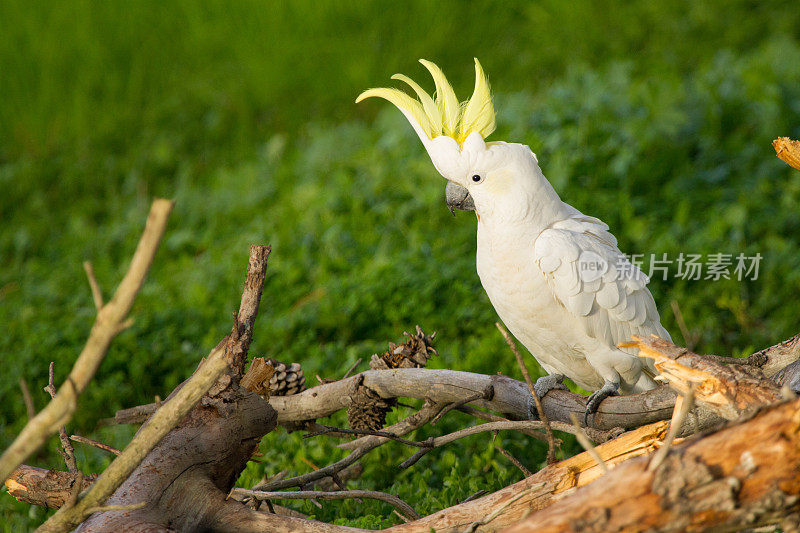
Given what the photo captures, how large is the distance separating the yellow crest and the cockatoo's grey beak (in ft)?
0.53

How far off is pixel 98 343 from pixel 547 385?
155cm

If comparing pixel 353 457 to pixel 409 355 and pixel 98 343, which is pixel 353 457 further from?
pixel 98 343

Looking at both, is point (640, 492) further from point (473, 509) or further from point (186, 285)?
point (186, 285)

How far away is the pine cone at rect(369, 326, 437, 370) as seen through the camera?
8.36 ft

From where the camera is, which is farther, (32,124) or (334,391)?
(32,124)

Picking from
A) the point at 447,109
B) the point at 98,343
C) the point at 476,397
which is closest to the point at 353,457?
the point at 476,397

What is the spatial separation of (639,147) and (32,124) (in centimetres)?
516

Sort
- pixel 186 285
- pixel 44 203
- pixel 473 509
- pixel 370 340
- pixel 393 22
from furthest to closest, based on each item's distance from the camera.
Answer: pixel 393 22
pixel 44 203
pixel 186 285
pixel 370 340
pixel 473 509

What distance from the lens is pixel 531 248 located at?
7.64 ft

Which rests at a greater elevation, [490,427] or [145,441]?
[145,441]

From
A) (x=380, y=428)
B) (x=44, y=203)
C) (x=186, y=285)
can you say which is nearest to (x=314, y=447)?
(x=380, y=428)

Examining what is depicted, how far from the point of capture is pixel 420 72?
671 cm

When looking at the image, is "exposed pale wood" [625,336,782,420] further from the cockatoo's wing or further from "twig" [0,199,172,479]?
"twig" [0,199,172,479]

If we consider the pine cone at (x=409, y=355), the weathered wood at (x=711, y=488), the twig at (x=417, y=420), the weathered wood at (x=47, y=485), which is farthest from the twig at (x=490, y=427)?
the weathered wood at (x=47, y=485)
